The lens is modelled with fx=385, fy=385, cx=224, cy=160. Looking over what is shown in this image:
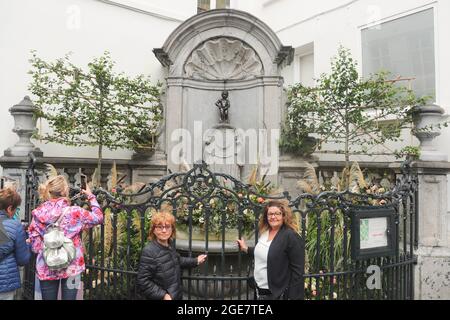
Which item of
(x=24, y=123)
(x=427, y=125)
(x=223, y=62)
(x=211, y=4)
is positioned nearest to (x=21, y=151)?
(x=24, y=123)

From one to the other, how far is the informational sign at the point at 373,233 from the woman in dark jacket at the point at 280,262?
2.67ft

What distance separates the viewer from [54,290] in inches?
129

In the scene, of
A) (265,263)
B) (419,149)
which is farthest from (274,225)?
(419,149)

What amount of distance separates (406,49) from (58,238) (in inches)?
272

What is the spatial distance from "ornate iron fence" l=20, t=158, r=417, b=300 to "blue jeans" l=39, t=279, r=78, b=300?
0.49m

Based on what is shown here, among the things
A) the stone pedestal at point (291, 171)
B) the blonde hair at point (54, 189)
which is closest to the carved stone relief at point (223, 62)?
the stone pedestal at point (291, 171)

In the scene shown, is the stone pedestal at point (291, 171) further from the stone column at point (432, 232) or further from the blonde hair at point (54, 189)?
the blonde hair at point (54, 189)

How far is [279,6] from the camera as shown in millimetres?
9852

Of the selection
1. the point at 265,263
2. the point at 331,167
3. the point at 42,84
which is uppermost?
the point at 42,84

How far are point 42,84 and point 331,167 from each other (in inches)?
221

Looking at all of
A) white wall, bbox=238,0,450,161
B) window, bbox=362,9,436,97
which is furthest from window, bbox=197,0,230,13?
window, bbox=362,9,436,97

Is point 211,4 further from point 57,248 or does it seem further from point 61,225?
point 57,248

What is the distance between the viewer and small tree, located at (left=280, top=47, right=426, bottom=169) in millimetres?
6359

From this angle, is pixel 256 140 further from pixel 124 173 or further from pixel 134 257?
pixel 134 257
